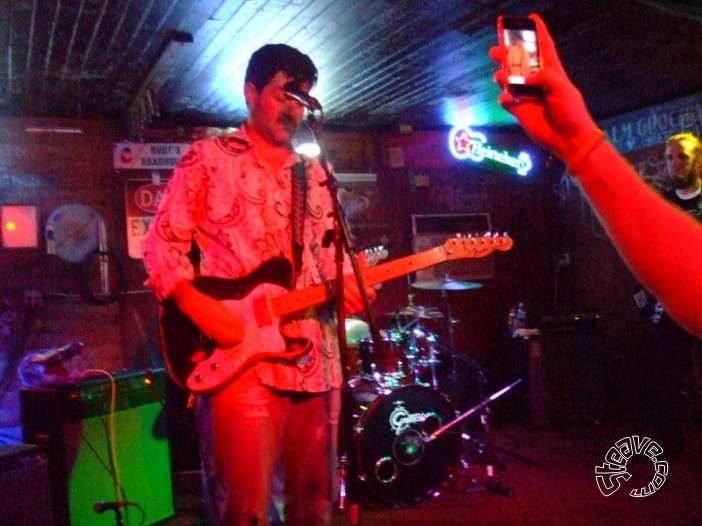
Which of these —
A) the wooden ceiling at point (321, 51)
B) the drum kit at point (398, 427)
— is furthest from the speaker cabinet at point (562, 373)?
the wooden ceiling at point (321, 51)

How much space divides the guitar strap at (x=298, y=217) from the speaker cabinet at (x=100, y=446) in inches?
85.5

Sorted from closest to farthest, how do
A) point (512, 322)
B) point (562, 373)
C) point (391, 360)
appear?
1. point (391, 360)
2. point (562, 373)
3. point (512, 322)

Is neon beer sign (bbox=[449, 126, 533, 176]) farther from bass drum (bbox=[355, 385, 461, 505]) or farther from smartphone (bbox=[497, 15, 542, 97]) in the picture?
smartphone (bbox=[497, 15, 542, 97])

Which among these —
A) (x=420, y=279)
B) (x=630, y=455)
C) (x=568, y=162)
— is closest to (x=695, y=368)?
(x=630, y=455)

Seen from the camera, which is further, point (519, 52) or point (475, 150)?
point (475, 150)

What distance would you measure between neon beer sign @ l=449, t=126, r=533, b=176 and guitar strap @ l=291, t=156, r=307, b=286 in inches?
211

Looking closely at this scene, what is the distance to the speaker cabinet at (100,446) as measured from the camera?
3.75 metres

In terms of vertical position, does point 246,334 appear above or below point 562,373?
above

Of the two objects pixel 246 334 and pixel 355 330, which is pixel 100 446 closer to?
pixel 355 330

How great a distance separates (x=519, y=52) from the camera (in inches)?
40.6

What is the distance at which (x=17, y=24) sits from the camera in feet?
13.4

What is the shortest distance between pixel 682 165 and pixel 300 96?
159 inches

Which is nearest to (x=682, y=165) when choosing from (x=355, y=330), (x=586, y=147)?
(x=355, y=330)

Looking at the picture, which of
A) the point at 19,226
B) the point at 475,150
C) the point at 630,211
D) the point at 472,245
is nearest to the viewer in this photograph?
the point at 630,211
